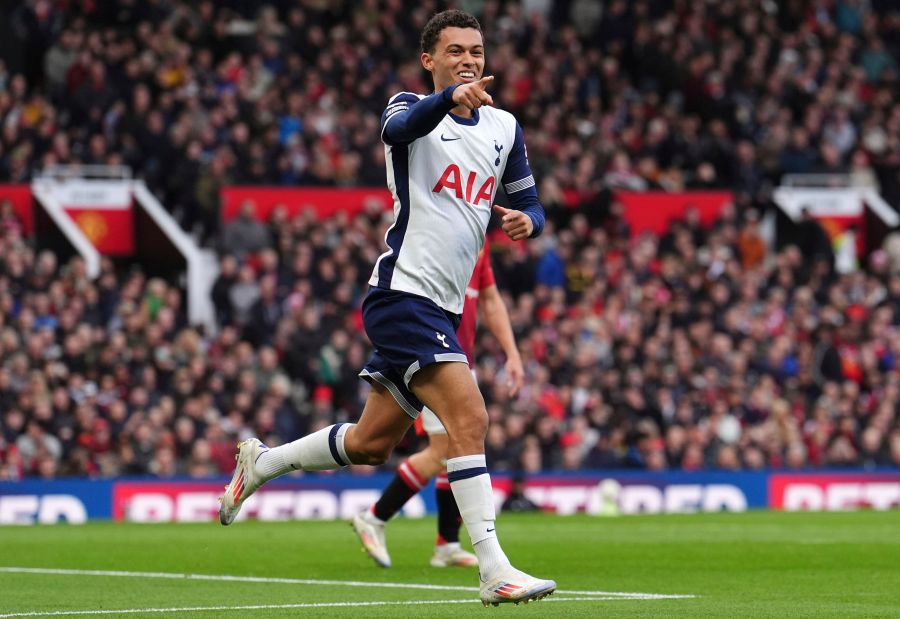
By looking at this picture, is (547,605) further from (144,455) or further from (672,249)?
(672,249)

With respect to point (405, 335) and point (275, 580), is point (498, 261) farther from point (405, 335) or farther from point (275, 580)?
point (405, 335)

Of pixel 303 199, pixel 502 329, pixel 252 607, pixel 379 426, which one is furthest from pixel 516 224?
pixel 303 199

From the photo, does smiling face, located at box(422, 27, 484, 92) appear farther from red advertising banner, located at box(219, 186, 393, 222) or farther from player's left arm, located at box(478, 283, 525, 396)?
red advertising banner, located at box(219, 186, 393, 222)

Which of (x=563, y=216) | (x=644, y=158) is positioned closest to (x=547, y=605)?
(x=563, y=216)

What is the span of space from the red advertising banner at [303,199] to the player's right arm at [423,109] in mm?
16907

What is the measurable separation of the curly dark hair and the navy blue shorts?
3.75ft

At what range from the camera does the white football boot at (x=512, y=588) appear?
7297 mm

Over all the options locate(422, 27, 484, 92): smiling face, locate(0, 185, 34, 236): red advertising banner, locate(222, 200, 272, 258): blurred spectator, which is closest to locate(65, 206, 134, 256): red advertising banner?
locate(0, 185, 34, 236): red advertising banner

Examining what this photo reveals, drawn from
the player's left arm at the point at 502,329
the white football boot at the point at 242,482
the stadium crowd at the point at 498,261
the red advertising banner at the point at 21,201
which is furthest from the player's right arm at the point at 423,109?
the red advertising banner at the point at 21,201

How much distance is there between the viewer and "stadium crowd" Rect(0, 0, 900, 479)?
2136 cm

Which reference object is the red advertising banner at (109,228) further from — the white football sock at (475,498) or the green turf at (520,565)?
the white football sock at (475,498)

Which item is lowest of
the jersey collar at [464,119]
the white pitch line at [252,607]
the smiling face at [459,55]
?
the white pitch line at [252,607]

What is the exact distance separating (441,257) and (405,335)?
1.29ft

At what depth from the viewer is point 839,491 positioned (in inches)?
906
